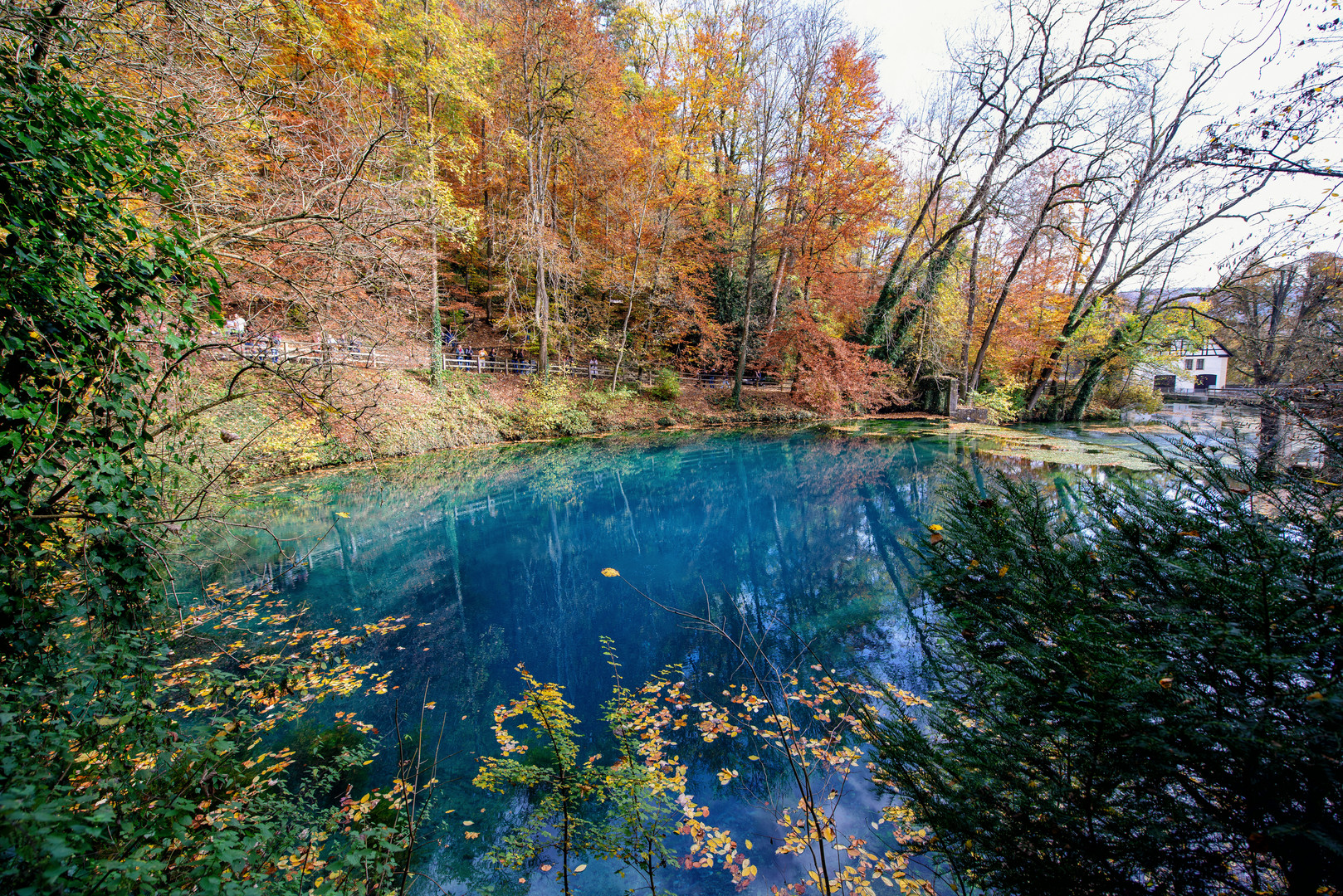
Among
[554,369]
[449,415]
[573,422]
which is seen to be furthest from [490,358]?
[449,415]

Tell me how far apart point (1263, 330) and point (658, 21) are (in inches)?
981

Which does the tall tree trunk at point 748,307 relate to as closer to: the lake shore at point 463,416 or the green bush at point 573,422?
the lake shore at point 463,416

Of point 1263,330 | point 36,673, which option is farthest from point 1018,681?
point 1263,330

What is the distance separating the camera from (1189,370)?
80.4ft

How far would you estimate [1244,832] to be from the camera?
139cm

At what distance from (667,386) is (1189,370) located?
27.2 meters

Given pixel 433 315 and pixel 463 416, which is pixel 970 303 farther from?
pixel 433 315

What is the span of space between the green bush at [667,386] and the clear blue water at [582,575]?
776 centimetres

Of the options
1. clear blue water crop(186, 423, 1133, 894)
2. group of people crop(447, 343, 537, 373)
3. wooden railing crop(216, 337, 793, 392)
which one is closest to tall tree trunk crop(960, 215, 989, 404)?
wooden railing crop(216, 337, 793, 392)

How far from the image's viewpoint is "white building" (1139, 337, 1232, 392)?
1888cm

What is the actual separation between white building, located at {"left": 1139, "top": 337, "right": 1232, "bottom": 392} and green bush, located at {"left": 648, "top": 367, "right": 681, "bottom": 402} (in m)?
18.5

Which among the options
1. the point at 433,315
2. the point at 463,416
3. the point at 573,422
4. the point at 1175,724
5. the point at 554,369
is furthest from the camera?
the point at 554,369

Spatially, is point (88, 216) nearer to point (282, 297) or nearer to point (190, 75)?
point (282, 297)

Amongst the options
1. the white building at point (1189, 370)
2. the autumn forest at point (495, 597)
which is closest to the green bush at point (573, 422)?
the autumn forest at point (495, 597)
